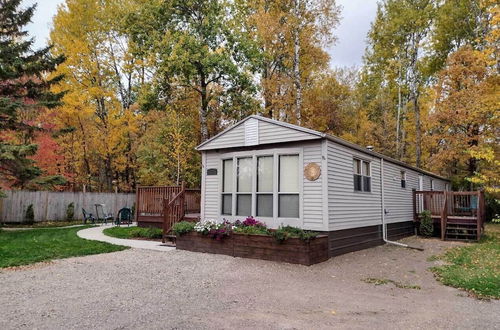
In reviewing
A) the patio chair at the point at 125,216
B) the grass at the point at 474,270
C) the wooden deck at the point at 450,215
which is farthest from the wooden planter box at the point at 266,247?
the patio chair at the point at 125,216

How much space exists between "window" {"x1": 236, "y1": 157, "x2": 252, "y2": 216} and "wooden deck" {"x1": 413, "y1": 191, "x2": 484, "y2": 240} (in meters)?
7.49

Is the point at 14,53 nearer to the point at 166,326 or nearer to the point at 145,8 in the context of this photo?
the point at 145,8

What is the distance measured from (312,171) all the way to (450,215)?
824cm

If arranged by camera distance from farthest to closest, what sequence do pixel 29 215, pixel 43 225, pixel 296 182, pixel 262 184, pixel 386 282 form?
pixel 29 215 → pixel 43 225 → pixel 262 184 → pixel 296 182 → pixel 386 282

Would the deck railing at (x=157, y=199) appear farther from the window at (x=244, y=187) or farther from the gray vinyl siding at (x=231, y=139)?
the window at (x=244, y=187)

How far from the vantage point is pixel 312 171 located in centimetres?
863

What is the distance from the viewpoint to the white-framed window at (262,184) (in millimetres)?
9016

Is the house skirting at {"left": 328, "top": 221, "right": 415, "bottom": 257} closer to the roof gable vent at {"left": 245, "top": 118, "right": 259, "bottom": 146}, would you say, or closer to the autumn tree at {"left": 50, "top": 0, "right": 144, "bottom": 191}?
the roof gable vent at {"left": 245, "top": 118, "right": 259, "bottom": 146}

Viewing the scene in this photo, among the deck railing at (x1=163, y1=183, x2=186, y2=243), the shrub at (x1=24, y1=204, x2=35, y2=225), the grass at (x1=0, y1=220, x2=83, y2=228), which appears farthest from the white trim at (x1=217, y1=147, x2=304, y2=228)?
Answer: the shrub at (x1=24, y1=204, x2=35, y2=225)

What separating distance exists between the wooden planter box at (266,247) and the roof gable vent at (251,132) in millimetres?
2575

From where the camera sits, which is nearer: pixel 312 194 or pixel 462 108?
pixel 312 194

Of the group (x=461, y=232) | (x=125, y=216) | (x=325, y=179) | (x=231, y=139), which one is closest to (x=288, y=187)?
(x=325, y=179)

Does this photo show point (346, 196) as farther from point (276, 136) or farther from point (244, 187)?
point (244, 187)

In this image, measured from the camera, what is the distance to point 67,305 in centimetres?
471
